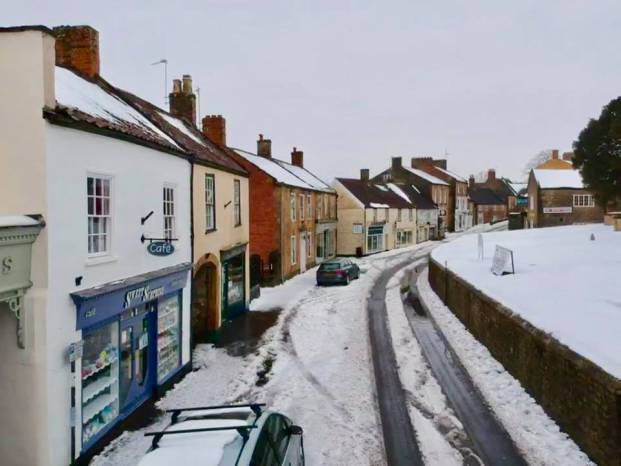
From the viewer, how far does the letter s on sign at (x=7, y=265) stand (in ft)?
25.4

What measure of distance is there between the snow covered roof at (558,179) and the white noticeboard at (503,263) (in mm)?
38097

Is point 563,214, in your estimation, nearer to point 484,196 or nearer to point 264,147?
point 264,147

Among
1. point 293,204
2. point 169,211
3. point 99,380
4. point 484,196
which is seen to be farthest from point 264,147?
point 484,196

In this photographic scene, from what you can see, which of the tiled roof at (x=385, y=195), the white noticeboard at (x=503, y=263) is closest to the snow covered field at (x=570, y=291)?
the white noticeboard at (x=503, y=263)

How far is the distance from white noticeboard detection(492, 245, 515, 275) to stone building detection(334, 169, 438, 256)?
25580 mm

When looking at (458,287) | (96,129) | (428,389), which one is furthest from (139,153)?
(458,287)

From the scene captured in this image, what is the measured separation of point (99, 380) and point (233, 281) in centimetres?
1107

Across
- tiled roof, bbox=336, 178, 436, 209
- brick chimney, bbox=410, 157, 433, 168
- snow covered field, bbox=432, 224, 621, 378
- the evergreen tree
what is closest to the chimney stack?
brick chimney, bbox=410, 157, 433, 168

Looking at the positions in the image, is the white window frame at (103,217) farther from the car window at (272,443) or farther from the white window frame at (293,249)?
the white window frame at (293,249)

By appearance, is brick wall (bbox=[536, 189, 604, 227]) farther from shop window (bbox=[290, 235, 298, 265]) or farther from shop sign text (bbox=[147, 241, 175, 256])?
shop sign text (bbox=[147, 241, 175, 256])

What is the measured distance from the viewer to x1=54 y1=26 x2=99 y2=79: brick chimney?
15570 mm

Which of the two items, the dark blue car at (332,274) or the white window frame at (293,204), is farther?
the white window frame at (293,204)

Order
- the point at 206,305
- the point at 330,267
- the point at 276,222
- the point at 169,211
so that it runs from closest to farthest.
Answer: the point at 169,211, the point at 206,305, the point at 330,267, the point at 276,222

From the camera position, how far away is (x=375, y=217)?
161ft
